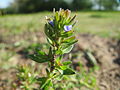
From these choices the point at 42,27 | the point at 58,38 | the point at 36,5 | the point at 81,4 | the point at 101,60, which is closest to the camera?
the point at 58,38

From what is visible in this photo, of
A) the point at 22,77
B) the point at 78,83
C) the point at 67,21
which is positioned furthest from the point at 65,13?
the point at 78,83

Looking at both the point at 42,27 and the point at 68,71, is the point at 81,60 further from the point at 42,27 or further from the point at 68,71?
the point at 42,27

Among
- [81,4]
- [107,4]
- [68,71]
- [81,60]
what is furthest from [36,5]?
[68,71]

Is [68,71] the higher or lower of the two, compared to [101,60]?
higher

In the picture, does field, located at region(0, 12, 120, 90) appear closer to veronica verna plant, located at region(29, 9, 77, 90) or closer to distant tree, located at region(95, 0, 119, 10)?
veronica verna plant, located at region(29, 9, 77, 90)

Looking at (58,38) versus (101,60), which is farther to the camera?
(101,60)

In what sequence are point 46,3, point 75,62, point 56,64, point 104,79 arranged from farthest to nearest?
point 46,3, point 75,62, point 104,79, point 56,64

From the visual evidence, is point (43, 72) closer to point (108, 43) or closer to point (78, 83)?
point (78, 83)

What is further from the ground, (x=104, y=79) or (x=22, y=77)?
(x=22, y=77)

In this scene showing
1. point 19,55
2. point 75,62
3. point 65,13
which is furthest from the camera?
point 19,55
